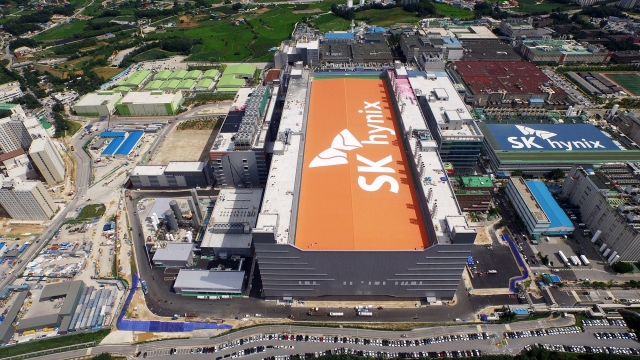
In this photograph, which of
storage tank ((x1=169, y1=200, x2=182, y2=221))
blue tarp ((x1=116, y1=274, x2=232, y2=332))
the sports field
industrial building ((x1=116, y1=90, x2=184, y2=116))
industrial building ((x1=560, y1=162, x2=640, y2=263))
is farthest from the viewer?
the sports field

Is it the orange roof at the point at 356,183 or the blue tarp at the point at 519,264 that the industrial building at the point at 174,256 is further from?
the blue tarp at the point at 519,264

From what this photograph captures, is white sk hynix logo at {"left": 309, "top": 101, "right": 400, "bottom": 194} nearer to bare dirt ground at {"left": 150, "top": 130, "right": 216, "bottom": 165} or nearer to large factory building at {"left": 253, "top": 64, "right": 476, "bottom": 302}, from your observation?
large factory building at {"left": 253, "top": 64, "right": 476, "bottom": 302}

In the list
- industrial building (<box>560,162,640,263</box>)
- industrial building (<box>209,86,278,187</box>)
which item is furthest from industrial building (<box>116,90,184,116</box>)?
industrial building (<box>560,162,640,263</box>)

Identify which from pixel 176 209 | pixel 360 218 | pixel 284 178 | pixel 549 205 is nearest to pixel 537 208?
pixel 549 205

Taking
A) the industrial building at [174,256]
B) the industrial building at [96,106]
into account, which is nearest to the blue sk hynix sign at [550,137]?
the industrial building at [174,256]

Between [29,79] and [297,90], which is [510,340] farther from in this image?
[29,79]

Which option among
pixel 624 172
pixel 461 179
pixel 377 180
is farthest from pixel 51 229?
pixel 624 172
